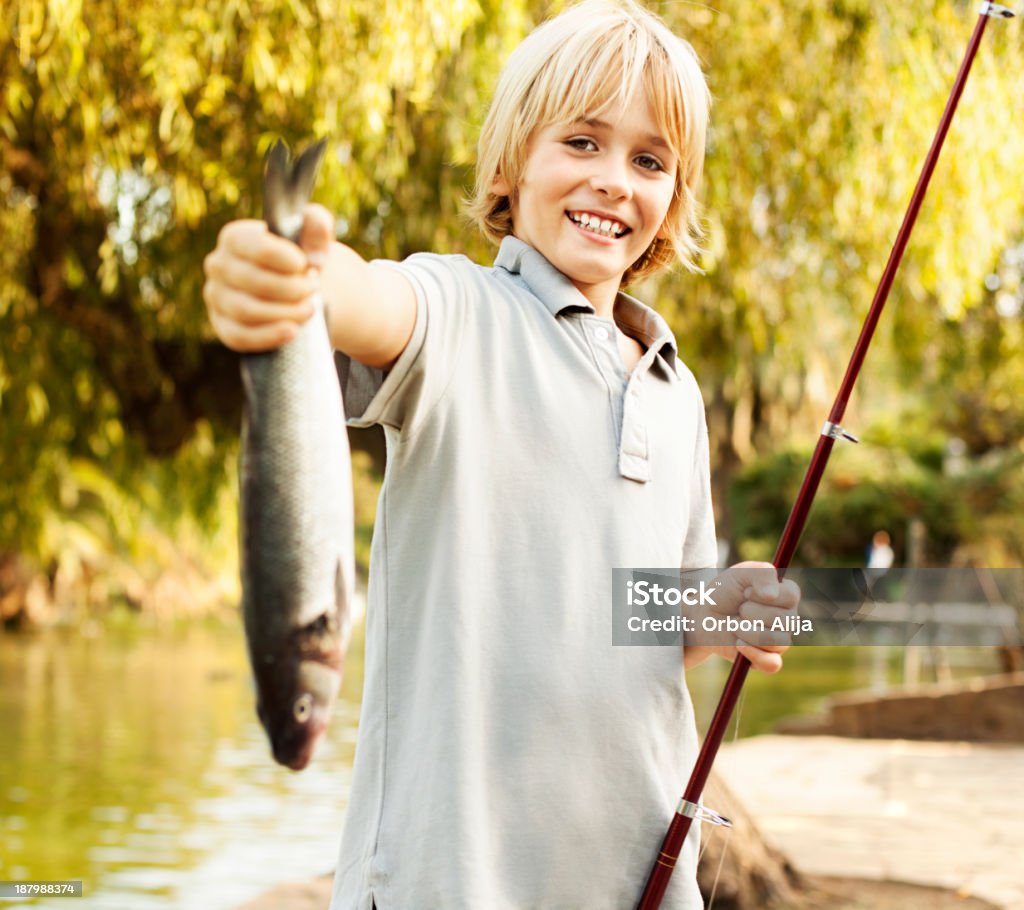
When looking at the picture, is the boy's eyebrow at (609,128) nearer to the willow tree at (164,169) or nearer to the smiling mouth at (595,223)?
the smiling mouth at (595,223)

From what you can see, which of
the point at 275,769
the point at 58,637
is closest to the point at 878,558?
the point at 275,769

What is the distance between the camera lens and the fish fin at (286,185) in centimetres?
89

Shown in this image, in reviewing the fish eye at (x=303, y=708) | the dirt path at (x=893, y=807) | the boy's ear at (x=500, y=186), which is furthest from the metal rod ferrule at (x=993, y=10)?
the dirt path at (x=893, y=807)

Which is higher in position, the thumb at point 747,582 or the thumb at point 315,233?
the thumb at point 315,233

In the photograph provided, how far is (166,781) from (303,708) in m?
10.4

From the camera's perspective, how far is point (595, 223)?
1764 millimetres

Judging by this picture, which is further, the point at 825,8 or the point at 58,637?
the point at 58,637

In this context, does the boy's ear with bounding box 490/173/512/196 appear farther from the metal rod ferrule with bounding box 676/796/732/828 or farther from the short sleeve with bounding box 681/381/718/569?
the metal rod ferrule with bounding box 676/796/732/828

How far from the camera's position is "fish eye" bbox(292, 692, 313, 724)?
915 millimetres

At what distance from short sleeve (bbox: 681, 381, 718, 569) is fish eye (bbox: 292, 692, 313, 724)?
44.3 inches

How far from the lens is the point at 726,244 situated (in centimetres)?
566

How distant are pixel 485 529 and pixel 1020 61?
4.60m

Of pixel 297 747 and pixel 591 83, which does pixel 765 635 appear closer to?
pixel 591 83

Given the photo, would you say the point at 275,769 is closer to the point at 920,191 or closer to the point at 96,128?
the point at 96,128
